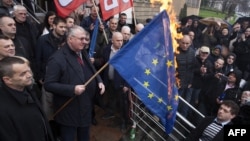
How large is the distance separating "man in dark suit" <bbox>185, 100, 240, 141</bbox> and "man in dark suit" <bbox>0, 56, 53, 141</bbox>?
2220 mm

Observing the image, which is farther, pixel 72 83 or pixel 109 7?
pixel 109 7

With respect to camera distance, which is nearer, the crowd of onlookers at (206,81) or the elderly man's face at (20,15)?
the elderly man's face at (20,15)

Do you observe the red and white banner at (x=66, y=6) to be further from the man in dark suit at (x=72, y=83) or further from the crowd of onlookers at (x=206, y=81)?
the crowd of onlookers at (x=206, y=81)

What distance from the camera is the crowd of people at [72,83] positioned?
2395 mm

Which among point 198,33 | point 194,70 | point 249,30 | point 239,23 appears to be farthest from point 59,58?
point 239,23

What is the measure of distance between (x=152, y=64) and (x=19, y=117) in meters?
1.61

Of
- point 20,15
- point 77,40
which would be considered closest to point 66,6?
point 20,15

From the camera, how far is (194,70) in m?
5.52

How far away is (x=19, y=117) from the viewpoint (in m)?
2.32

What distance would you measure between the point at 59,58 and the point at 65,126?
86 centimetres

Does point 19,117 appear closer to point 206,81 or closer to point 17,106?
point 17,106

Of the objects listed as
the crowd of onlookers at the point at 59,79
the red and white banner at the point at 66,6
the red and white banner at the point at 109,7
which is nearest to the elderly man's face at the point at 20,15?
the crowd of onlookers at the point at 59,79

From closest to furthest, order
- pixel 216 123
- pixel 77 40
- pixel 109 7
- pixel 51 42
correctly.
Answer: pixel 77 40, pixel 216 123, pixel 51 42, pixel 109 7

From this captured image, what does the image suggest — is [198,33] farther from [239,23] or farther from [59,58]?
[59,58]
